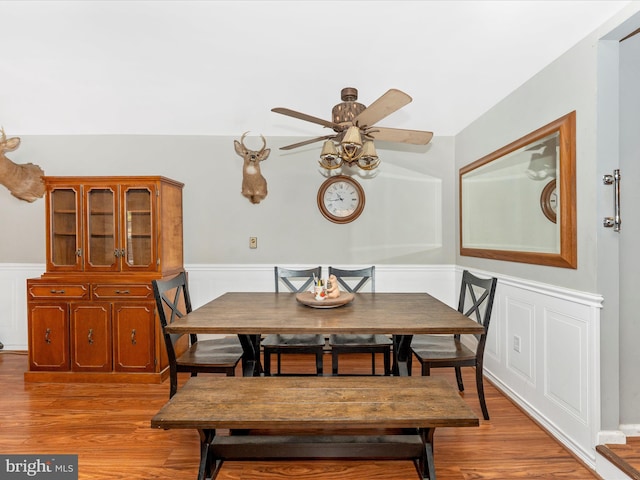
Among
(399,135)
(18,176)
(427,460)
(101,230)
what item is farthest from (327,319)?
(18,176)

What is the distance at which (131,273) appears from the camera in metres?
3.15

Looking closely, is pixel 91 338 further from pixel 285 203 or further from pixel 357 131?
pixel 357 131

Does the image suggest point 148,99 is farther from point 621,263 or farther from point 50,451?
point 621,263

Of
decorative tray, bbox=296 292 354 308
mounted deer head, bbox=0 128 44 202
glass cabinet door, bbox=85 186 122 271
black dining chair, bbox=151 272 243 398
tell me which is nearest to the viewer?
black dining chair, bbox=151 272 243 398

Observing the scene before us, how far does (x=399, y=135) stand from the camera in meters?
2.38

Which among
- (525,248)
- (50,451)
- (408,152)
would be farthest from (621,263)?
(50,451)

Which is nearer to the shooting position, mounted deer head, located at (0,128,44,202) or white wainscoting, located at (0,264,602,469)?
white wainscoting, located at (0,264,602,469)

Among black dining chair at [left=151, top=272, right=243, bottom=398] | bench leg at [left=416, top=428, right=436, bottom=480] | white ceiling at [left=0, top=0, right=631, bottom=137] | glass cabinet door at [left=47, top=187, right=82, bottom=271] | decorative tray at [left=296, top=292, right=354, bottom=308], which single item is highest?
white ceiling at [left=0, top=0, right=631, bottom=137]

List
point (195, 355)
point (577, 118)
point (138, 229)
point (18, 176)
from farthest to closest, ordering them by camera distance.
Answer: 1. point (18, 176)
2. point (138, 229)
3. point (195, 355)
4. point (577, 118)

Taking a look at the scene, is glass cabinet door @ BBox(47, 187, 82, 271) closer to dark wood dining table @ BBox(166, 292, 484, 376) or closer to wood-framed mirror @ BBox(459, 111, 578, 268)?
dark wood dining table @ BBox(166, 292, 484, 376)

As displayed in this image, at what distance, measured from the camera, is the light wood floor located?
1892 mm

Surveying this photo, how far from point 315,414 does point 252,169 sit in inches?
105

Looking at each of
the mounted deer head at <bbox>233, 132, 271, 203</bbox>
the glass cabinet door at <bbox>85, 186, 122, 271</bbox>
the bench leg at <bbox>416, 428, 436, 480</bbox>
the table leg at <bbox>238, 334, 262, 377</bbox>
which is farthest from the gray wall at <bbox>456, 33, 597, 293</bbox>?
the glass cabinet door at <bbox>85, 186, 122, 271</bbox>

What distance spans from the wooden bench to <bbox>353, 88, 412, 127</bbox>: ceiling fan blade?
143 cm
